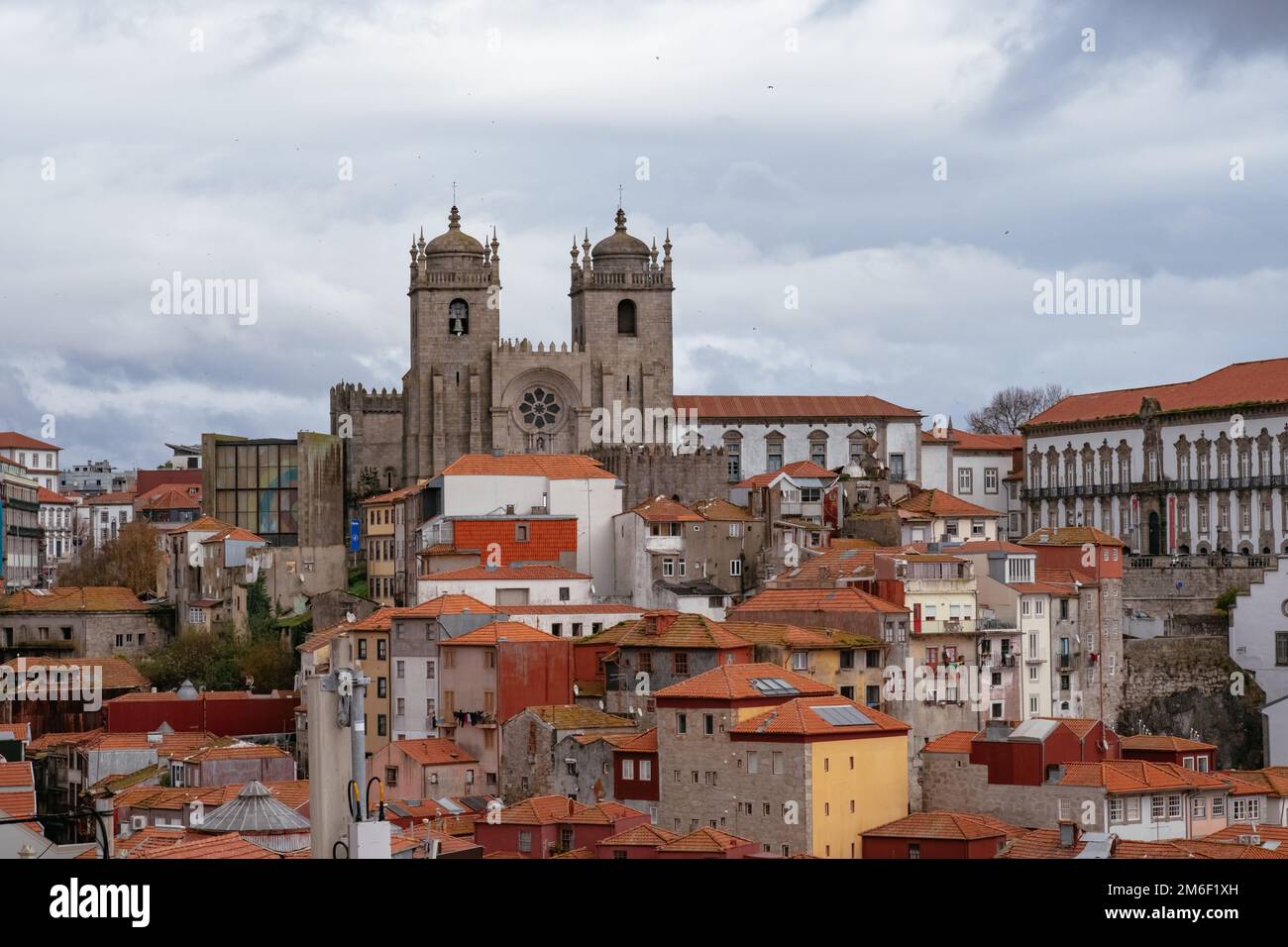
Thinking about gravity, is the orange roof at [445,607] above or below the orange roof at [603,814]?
above

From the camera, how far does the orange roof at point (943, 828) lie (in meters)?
53.6

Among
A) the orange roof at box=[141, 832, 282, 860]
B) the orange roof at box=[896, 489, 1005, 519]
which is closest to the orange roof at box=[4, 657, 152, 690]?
the orange roof at box=[896, 489, 1005, 519]

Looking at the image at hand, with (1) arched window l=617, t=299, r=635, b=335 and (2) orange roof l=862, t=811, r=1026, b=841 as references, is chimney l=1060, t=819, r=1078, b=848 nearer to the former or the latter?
(2) orange roof l=862, t=811, r=1026, b=841

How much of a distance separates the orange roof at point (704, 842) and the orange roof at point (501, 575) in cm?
2279

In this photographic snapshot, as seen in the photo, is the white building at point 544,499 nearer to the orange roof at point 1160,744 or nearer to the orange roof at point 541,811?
the orange roof at point 1160,744

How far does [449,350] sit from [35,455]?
4125 inches

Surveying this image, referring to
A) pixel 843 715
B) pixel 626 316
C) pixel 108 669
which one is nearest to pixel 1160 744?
pixel 843 715

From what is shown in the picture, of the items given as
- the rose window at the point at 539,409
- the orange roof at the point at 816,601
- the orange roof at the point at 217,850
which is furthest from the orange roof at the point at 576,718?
the rose window at the point at 539,409

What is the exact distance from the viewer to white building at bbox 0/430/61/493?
184m

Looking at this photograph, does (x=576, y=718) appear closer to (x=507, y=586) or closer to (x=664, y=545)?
(x=507, y=586)

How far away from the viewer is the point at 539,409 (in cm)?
9262

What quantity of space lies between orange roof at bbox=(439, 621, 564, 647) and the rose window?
25.0 meters

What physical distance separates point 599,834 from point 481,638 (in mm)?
13351
